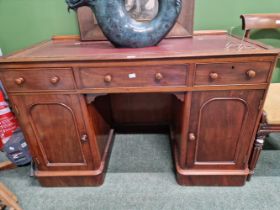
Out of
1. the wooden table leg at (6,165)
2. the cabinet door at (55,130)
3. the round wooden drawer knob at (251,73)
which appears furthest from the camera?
the wooden table leg at (6,165)

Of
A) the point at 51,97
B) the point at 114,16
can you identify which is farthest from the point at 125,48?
the point at 51,97

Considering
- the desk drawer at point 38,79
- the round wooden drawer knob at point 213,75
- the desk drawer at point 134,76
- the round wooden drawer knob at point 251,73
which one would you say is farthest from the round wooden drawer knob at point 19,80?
the round wooden drawer knob at point 251,73

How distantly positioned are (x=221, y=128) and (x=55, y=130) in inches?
35.9

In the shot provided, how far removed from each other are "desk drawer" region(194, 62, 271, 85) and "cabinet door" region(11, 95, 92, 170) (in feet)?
2.06

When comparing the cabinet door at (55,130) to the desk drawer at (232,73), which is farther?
the cabinet door at (55,130)

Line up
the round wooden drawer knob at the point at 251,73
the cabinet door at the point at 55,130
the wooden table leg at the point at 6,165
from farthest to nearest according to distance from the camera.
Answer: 1. the wooden table leg at the point at 6,165
2. the cabinet door at the point at 55,130
3. the round wooden drawer knob at the point at 251,73

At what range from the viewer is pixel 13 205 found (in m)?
1.06

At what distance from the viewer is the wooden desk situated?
0.87m

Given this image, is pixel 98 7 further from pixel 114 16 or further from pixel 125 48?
pixel 125 48

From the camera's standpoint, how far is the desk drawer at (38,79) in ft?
2.98

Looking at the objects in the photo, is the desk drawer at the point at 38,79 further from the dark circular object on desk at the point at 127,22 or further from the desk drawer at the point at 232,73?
the desk drawer at the point at 232,73

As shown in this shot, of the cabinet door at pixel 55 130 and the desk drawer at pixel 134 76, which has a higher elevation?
the desk drawer at pixel 134 76

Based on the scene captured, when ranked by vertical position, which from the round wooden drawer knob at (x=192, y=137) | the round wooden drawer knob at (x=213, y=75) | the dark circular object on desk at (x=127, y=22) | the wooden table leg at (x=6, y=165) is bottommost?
the wooden table leg at (x=6, y=165)

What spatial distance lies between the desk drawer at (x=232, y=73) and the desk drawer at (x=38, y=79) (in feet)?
2.04
